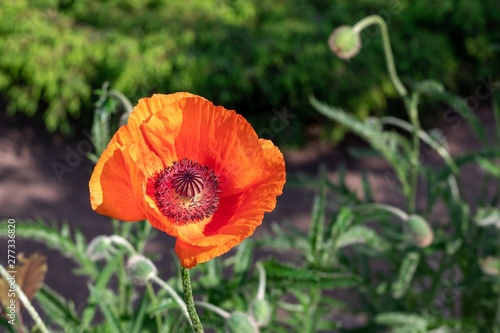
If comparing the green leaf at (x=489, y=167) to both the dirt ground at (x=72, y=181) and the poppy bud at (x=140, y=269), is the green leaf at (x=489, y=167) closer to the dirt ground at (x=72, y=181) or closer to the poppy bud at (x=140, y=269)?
the poppy bud at (x=140, y=269)

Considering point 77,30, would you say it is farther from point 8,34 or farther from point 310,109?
point 310,109

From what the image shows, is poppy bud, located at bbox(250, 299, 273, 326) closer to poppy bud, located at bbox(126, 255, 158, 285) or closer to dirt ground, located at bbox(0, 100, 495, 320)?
poppy bud, located at bbox(126, 255, 158, 285)

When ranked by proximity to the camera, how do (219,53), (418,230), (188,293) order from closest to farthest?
1. (188,293)
2. (418,230)
3. (219,53)

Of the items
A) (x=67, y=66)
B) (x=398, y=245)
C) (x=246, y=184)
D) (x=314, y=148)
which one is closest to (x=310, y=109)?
(x=314, y=148)

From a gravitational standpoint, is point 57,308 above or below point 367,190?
below

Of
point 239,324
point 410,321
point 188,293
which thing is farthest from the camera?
point 410,321

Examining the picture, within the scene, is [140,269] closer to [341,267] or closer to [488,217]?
[488,217]

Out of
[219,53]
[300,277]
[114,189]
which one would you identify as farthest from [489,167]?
[219,53]
